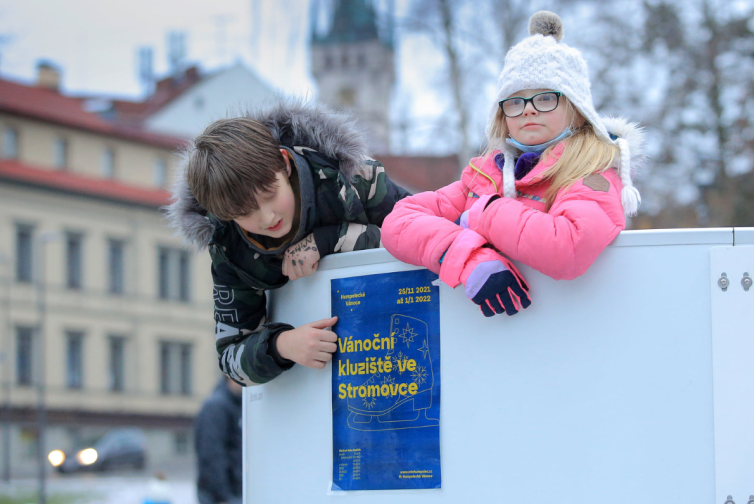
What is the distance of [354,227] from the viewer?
7.91ft

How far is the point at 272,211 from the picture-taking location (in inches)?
87.7

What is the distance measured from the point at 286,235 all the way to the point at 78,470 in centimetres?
3206

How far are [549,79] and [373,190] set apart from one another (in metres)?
0.59

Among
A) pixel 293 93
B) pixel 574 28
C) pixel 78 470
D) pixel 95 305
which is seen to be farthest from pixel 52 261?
pixel 293 93

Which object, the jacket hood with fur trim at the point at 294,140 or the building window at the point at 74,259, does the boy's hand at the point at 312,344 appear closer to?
the jacket hood with fur trim at the point at 294,140

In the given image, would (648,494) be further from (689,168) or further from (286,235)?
(689,168)

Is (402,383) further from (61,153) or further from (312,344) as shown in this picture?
(61,153)

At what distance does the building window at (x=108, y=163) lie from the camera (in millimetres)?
41938

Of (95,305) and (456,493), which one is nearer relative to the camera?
(456,493)

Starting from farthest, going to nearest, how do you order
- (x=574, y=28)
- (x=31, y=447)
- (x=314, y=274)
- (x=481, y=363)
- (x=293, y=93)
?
1. (x=31, y=447)
2. (x=574, y=28)
3. (x=293, y=93)
4. (x=314, y=274)
5. (x=481, y=363)

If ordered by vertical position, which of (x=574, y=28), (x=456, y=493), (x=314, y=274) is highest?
(x=574, y=28)

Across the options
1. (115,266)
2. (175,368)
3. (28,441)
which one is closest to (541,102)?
(28,441)

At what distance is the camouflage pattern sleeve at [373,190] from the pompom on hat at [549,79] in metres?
0.39

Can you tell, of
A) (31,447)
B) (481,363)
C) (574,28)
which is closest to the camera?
(481,363)
